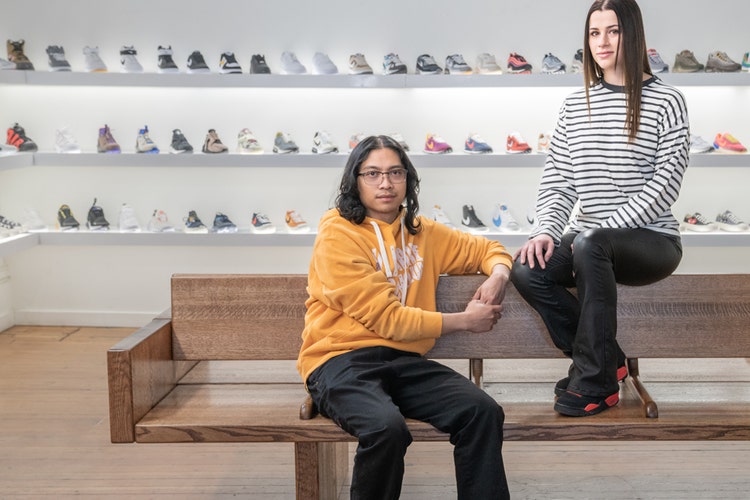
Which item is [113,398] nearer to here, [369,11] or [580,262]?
[580,262]

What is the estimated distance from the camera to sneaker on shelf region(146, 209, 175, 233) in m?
5.27

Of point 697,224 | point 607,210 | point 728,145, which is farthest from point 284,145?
point 607,210

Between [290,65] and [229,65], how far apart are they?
348mm

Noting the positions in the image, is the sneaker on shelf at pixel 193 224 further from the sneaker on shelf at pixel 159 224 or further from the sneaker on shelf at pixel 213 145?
the sneaker on shelf at pixel 213 145

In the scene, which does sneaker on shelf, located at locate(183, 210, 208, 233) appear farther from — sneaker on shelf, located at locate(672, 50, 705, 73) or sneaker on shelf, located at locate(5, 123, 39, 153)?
sneaker on shelf, located at locate(672, 50, 705, 73)

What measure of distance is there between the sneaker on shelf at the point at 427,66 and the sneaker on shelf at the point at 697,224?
1.68m

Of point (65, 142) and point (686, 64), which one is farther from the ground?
point (686, 64)

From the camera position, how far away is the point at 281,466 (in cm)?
321

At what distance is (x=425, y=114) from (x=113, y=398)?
3.43 meters

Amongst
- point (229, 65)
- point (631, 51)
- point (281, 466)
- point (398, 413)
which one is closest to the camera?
point (398, 413)

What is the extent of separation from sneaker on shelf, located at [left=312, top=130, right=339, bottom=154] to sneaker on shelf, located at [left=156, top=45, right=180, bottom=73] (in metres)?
0.91

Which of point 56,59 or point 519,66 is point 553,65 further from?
point 56,59

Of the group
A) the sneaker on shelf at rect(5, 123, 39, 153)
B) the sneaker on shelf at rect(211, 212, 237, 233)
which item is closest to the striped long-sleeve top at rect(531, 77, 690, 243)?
the sneaker on shelf at rect(211, 212, 237, 233)

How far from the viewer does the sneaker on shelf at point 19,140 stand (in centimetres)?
520
